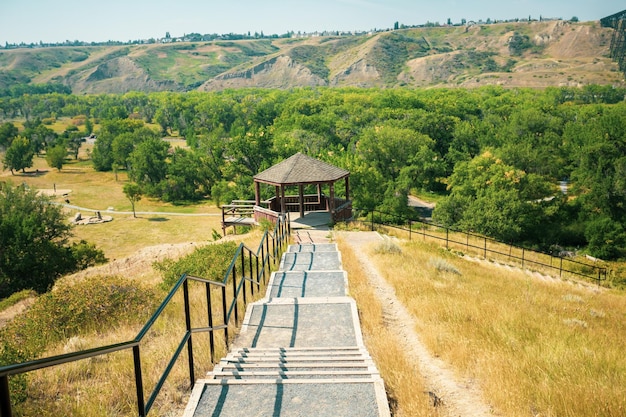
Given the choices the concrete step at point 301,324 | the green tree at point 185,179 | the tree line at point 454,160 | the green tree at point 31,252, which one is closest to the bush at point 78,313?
the concrete step at point 301,324

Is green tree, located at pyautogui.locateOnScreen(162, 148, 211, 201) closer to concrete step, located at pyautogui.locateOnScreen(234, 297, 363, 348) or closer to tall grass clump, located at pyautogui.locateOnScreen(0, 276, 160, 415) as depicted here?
tall grass clump, located at pyautogui.locateOnScreen(0, 276, 160, 415)

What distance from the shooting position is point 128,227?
50406 millimetres

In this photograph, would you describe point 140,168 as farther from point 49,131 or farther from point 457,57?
point 457,57

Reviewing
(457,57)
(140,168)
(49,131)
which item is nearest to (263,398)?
(140,168)

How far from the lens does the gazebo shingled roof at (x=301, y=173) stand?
78.4ft

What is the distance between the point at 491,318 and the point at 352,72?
7829 inches

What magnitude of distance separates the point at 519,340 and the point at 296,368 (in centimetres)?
461

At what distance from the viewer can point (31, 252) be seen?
2677cm

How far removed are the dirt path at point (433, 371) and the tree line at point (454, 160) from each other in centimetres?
2552

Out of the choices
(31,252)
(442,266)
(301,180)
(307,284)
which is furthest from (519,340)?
(31,252)

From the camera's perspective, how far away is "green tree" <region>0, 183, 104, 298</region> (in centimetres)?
2561

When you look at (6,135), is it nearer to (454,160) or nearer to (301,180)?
(454,160)

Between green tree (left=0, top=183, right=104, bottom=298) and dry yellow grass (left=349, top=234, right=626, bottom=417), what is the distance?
63.8 feet

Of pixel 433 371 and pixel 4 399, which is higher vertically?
pixel 4 399
